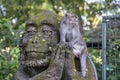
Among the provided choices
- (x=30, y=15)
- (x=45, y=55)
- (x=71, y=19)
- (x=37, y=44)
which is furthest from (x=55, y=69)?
(x=30, y=15)

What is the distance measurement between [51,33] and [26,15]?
9902mm

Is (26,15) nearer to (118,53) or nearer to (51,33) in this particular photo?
(118,53)

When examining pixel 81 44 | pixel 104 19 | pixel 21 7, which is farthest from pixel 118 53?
pixel 21 7

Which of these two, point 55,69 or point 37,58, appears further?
point 37,58

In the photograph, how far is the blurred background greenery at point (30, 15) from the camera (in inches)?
285

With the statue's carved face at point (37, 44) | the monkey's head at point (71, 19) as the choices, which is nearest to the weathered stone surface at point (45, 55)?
the statue's carved face at point (37, 44)

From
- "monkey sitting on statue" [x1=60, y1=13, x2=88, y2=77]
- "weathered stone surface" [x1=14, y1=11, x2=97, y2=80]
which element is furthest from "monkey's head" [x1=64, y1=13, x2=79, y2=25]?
"weathered stone surface" [x1=14, y1=11, x2=97, y2=80]

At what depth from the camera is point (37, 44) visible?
411 cm

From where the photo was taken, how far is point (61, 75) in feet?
13.0

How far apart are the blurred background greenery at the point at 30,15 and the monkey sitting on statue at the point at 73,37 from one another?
2.96 metres

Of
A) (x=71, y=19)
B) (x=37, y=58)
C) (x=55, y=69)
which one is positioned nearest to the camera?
(x=55, y=69)

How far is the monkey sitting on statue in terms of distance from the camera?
4133mm

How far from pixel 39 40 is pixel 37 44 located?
50 mm

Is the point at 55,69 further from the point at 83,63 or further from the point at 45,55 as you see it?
the point at 83,63
